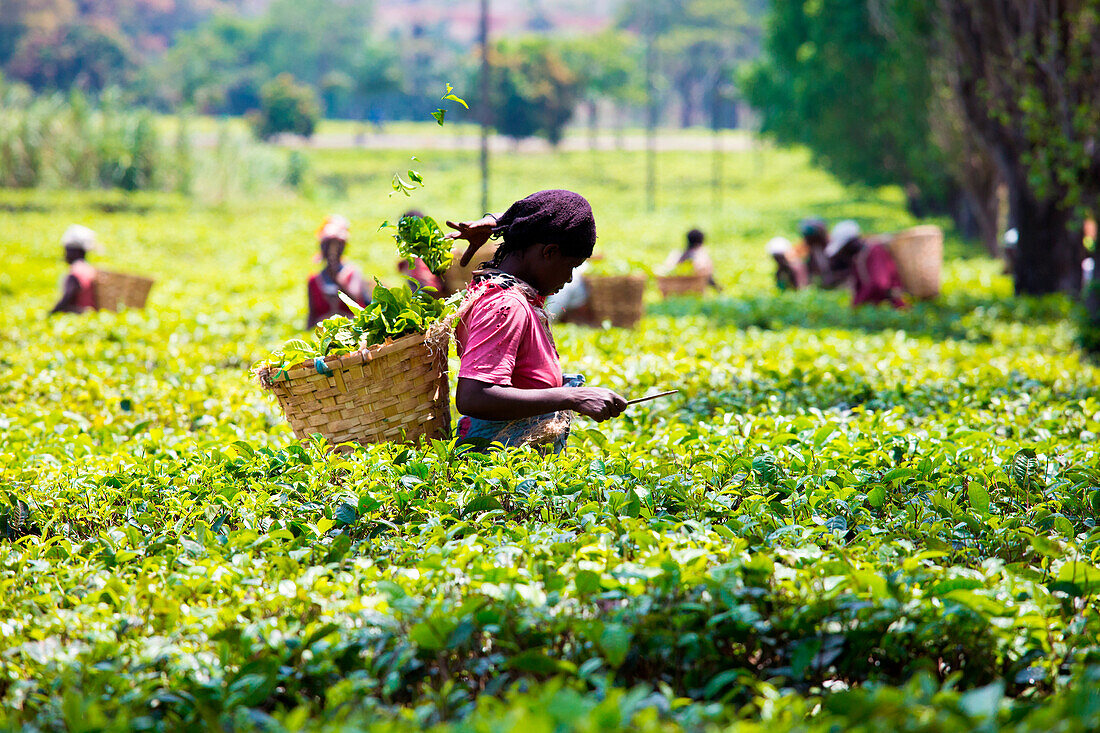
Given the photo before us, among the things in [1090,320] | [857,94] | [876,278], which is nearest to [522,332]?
[1090,320]

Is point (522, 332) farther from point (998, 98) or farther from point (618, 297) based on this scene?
point (998, 98)

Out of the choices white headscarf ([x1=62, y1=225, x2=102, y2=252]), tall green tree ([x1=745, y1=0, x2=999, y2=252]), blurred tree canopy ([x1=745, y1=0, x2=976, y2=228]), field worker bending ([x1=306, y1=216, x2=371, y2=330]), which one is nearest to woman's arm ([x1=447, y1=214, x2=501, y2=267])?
field worker bending ([x1=306, y1=216, x2=371, y2=330])

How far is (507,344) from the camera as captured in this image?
318cm

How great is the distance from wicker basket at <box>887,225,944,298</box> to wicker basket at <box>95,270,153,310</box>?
7533mm

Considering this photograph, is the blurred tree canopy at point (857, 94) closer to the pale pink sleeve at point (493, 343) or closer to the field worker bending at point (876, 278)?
the field worker bending at point (876, 278)

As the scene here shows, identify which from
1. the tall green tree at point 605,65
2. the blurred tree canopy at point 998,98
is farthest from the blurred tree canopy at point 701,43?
the blurred tree canopy at point 998,98

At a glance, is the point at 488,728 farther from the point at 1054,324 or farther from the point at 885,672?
the point at 1054,324

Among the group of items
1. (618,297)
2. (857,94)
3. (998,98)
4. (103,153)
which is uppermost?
(857,94)

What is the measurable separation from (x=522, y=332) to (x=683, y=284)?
8491 millimetres

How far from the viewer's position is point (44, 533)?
312 centimetres

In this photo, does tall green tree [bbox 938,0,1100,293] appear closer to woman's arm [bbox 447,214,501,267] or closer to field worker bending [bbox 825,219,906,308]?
field worker bending [bbox 825,219,906,308]

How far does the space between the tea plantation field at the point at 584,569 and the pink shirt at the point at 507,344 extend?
282 millimetres

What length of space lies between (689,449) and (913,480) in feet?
2.52

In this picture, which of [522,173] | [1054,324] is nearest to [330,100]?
[522,173]
